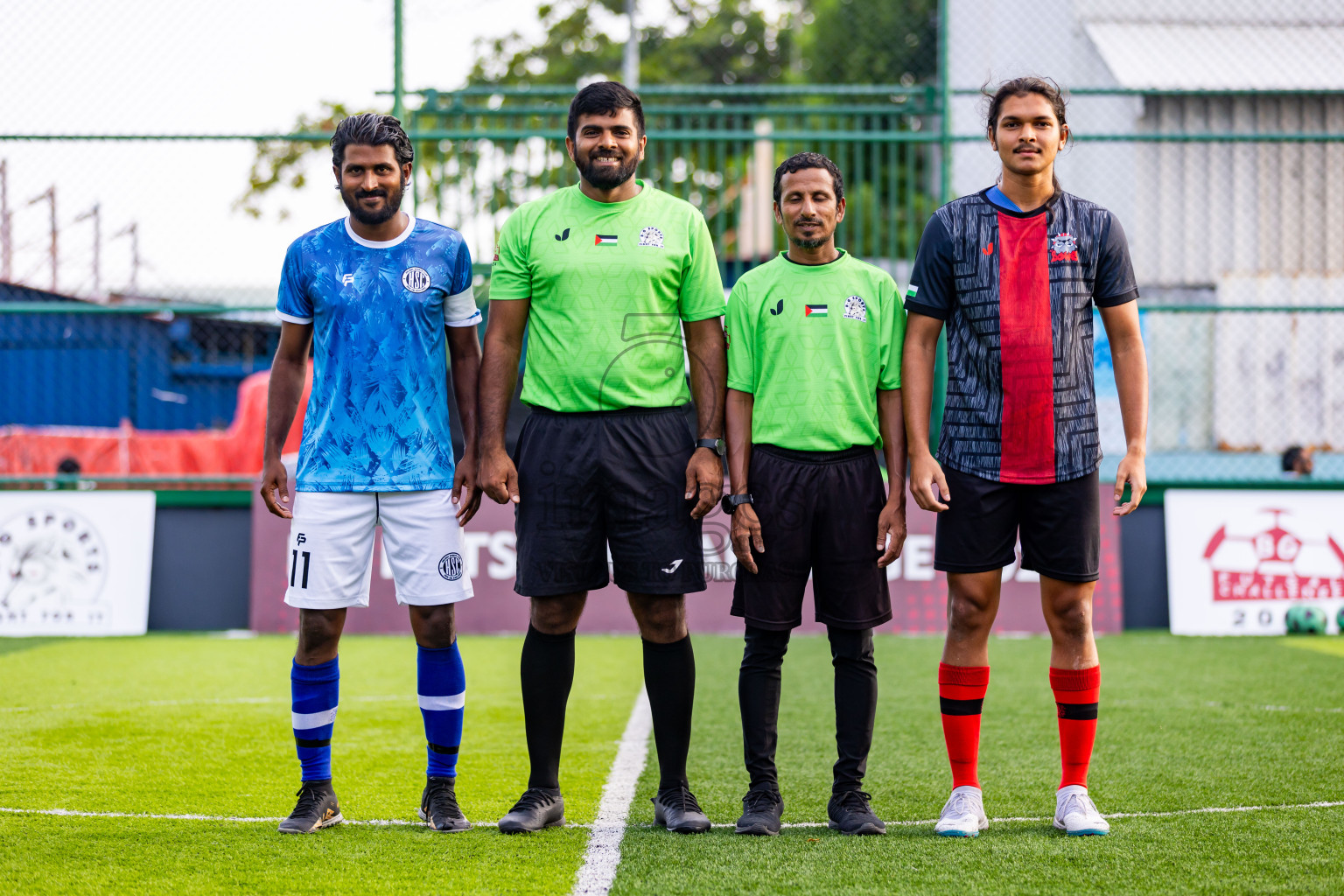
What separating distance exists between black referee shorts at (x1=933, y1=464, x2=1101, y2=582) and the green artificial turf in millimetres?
751

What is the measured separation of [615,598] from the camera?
8.77 meters

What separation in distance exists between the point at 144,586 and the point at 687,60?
2039 centimetres

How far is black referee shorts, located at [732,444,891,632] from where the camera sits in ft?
11.8

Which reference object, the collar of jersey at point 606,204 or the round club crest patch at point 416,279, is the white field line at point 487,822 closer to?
the round club crest patch at point 416,279

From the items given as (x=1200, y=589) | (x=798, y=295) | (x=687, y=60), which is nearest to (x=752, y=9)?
(x=687, y=60)

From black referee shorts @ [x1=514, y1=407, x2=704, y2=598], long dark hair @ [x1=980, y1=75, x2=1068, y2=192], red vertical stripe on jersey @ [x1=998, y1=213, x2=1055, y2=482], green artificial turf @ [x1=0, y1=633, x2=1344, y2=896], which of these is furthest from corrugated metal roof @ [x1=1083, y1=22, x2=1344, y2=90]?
black referee shorts @ [x1=514, y1=407, x2=704, y2=598]

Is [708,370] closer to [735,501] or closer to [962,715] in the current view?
[735,501]

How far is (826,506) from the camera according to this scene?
3592 millimetres

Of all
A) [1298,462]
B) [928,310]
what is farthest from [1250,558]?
[928,310]

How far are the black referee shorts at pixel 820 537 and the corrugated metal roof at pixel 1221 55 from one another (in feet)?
36.1

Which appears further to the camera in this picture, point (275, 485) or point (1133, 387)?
point (275, 485)

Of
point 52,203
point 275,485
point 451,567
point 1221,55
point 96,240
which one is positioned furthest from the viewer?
point 1221,55

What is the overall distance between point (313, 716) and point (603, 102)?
1954 mm

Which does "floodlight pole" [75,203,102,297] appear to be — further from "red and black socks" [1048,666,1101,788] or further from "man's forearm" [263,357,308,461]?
"red and black socks" [1048,666,1101,788]
